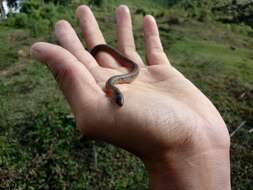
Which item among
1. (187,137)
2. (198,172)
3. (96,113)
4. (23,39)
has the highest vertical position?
(96,113)

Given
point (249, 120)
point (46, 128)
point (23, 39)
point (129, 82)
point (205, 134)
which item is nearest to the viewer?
point (205, 134)

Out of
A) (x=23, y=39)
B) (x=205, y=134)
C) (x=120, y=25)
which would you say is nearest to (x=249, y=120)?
(x=120, y=25)

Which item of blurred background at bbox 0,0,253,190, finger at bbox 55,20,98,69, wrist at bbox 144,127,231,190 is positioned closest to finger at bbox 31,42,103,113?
finger at bbox 55,20,98,69

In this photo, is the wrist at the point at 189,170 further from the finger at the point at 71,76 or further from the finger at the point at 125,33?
the finger at the point at 125,33

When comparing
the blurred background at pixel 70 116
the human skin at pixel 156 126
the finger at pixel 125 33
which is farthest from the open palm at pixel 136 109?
the blurred background at pixel 70 116

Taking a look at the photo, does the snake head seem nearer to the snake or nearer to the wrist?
the snake

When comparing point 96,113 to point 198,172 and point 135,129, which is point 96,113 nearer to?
point 135,129

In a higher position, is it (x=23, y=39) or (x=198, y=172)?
(x=198, y=172)
